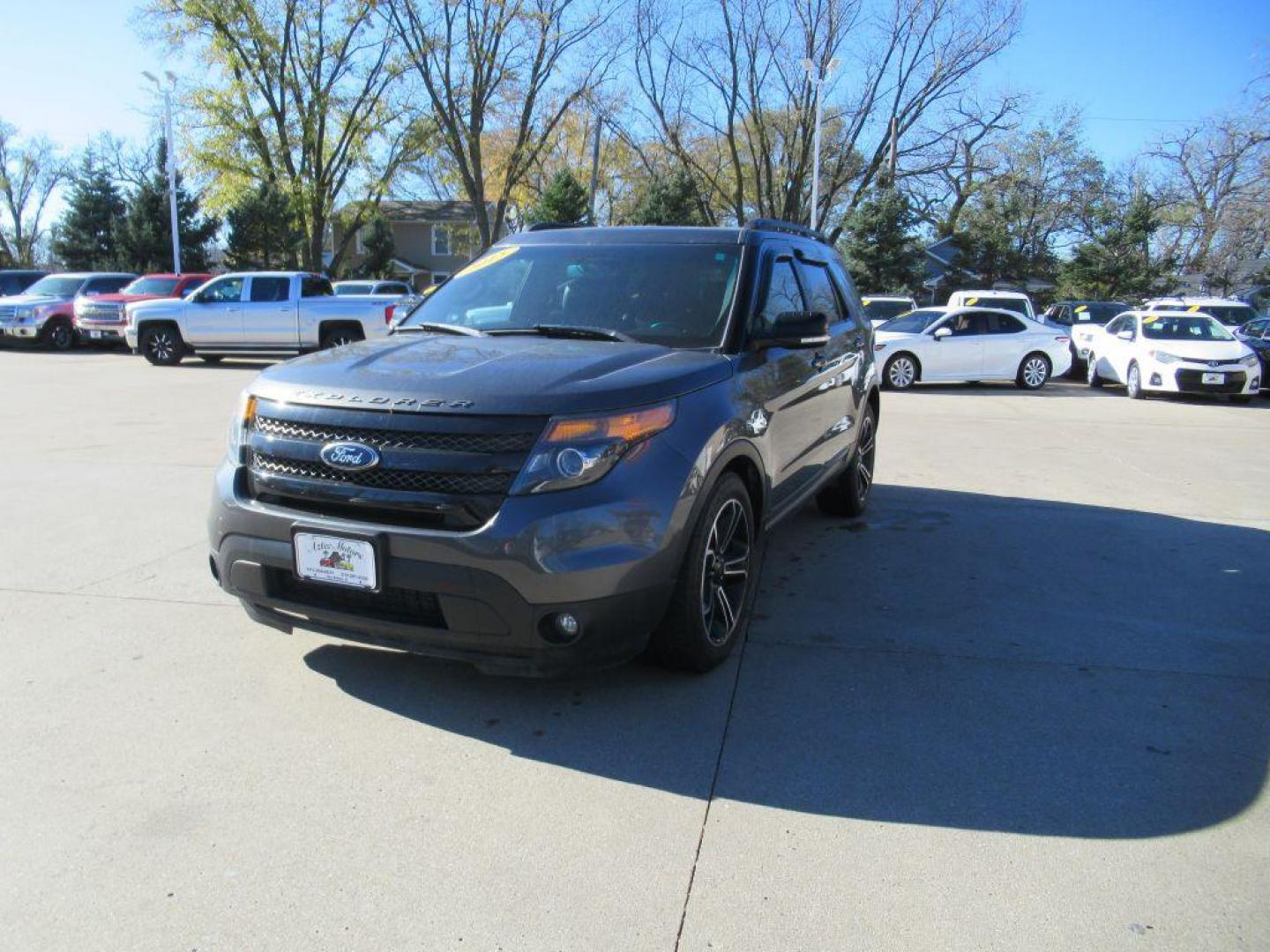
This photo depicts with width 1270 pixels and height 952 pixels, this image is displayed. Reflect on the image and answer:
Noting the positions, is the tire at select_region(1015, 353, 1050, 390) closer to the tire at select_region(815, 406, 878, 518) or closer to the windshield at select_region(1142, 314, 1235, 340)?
the windshield at select_region(1142, 314, 1235, 340)

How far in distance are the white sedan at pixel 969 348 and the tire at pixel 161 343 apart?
44.4 ft

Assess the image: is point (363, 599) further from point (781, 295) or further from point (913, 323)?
point (913, 323)

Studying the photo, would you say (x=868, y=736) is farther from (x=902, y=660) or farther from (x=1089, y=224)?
(x=1089, y=224)

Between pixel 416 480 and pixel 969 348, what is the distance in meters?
16.2

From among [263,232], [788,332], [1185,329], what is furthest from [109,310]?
[1185,329]

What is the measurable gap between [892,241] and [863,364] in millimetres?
28150

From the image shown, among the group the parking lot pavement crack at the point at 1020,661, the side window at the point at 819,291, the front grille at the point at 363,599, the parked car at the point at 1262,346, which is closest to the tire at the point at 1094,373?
the parked car at the point at 1262,346

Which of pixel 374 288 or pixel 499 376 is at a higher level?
pixel 374 288

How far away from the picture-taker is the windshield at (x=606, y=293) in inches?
169

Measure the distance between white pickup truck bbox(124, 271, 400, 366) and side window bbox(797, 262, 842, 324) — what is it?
45.1 ft

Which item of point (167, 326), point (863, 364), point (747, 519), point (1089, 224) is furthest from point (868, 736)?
point (1089, 224)

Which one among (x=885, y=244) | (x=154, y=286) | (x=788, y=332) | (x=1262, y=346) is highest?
(x=885, y=244)

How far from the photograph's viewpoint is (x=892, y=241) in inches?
1284

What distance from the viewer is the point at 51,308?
21.4 m
